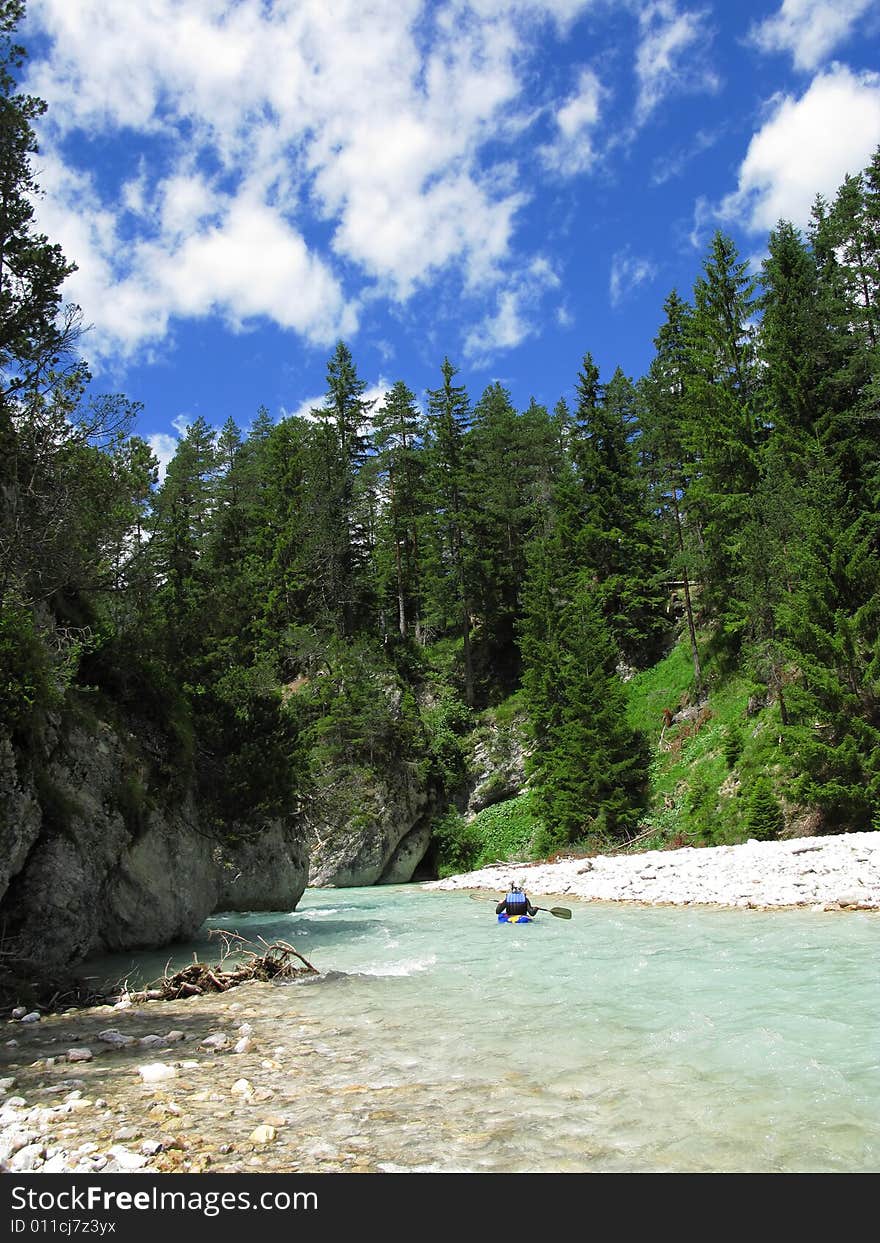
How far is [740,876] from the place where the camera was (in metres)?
19.3

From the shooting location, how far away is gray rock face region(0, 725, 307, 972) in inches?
416

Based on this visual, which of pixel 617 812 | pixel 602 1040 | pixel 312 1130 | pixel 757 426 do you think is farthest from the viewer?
pixel 757 426

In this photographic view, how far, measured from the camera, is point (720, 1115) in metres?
5.40

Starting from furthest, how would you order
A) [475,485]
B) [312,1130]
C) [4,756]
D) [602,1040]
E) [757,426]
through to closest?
1. [475,485]
2. [757,426]
3. [4,756]
4. [602,1040]
5. [312,1130]

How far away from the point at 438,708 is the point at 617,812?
1501 centimetres

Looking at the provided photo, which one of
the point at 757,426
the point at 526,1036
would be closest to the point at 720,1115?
the point at 526,1036

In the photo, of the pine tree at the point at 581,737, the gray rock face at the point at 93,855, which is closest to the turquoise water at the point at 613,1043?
the gray rock face at the point at 93,855

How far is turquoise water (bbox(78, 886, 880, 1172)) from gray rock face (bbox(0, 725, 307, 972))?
1.13m

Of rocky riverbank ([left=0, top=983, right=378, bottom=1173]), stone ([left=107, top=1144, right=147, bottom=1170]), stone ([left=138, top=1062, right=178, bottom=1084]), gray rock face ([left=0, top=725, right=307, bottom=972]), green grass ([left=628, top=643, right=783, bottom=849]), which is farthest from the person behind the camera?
green grass ([left=628, top=643, right=783, bottom=849])

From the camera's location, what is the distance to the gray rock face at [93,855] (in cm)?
1058

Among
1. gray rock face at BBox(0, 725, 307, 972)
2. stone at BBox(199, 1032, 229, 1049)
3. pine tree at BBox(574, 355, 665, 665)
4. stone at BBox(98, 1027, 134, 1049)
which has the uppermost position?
pine tree at BBox(574, 355, 665, 665)

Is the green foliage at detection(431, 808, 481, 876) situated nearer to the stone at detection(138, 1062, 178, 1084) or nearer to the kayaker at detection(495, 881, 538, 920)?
the kayaker at detection(495, 881, 538, 920)

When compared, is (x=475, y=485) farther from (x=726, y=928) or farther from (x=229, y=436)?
(x=726, y=928)

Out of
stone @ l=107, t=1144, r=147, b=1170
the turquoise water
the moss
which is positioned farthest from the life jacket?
stone @ l=107, t=1144, r=147, b=1170
